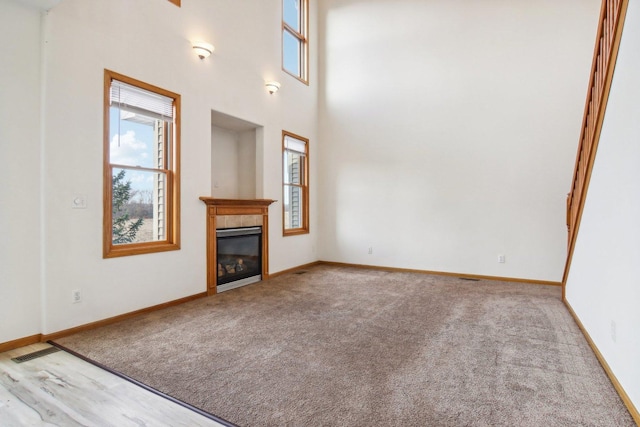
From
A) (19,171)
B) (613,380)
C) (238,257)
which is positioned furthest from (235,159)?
(613,380)

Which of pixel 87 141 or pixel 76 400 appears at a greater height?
pixel 87 141

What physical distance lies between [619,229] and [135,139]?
4099mm

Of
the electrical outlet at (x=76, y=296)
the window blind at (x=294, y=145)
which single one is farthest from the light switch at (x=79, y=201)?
the window blind at (x=294, y=145)

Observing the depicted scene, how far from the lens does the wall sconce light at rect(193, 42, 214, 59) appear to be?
151 inches

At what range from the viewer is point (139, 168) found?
133 inches

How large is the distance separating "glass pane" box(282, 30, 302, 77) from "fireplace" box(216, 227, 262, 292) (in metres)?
2.93

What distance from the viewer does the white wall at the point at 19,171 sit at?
2479 millimetres

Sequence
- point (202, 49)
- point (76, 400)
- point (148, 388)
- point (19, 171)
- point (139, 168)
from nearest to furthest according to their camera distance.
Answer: point (76, 400), point (148, 388), point (19, 171), point (139, 168), point (202, 49)

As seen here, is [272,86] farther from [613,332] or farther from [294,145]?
[613,332]

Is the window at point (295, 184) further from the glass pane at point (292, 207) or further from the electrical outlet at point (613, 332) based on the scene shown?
the electrical outlet at point (613, 332)

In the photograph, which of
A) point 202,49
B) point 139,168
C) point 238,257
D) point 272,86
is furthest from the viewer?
point 272,86

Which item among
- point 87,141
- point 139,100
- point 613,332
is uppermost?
point 139,100

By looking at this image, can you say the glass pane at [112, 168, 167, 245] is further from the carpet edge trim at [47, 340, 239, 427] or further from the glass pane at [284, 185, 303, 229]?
the glass pane at [284, 185, 303, 229]

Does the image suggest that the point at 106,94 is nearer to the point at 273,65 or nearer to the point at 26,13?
the point at 26,13
